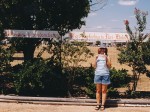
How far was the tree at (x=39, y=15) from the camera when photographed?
13617 mm

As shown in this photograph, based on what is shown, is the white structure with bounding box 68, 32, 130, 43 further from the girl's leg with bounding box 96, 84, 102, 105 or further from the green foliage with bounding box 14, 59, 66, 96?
the girl's leg with bounding box 96, 84, 102, 105

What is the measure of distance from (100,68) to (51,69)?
9.32ft

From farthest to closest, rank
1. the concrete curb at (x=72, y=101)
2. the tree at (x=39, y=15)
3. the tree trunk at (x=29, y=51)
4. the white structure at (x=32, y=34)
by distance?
the tree trunk at (x=29, y=51) → the tree at (x=39, y=15) → the white structure at (x=32, y=34) → the concrete curb at (x=72, y=101)

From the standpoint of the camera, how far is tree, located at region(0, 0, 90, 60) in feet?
44.7

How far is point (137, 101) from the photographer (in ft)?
32.7

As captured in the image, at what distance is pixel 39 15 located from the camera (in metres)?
14.5

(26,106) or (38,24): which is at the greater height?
(38,24)

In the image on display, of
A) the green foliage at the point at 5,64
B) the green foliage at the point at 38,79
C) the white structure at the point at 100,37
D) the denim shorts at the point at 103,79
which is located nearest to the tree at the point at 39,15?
the white structure at the point at 100,37

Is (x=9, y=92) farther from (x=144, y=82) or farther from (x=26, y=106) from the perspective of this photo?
→ (x=144, y=82)

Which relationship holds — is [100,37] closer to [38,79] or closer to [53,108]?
[38,79]

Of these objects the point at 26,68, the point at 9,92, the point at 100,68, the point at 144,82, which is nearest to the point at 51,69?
the point at 26,68

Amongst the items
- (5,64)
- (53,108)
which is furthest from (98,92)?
(5,64)

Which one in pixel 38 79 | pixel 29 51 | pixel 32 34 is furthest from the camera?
pixel 29 51

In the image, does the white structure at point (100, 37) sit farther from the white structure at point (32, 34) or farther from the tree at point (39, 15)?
the tree at point (39, 15)
